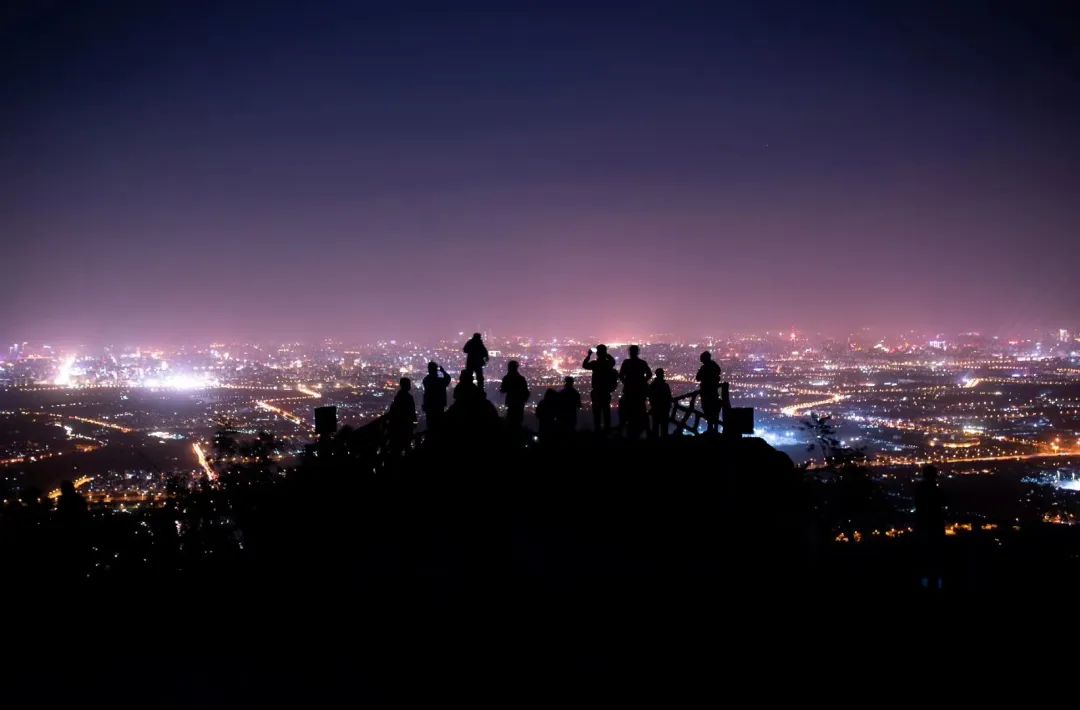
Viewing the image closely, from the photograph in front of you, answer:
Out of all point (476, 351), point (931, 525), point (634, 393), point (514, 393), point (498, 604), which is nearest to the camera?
point (931, 525)

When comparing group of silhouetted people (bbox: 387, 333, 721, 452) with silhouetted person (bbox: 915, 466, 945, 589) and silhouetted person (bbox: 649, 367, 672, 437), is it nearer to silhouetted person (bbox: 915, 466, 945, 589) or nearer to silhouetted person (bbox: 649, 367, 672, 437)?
silhouetted person (bbox: 649, 367, 672, 437)

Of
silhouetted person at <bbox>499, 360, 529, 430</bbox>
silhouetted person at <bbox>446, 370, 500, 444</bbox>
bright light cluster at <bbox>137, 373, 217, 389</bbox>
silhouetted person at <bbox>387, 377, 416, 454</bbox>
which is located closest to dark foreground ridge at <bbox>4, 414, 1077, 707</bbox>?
silhouetted person at <bbox>446, 370, 500, 444</bbox>

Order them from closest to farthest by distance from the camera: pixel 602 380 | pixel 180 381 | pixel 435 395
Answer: pixel 435 395, pixel 602 380, pixel 180 381

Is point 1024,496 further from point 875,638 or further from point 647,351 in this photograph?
point 647,351

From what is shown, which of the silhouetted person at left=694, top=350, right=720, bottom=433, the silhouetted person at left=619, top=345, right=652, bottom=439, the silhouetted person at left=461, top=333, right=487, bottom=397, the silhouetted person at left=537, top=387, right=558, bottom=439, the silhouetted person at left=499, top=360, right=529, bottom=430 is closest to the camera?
the silhouetted person at left=694, top=350, right=720, bottom=433

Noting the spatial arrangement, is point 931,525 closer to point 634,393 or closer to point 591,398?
point 634,393

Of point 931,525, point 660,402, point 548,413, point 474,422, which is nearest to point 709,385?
point 660,402
